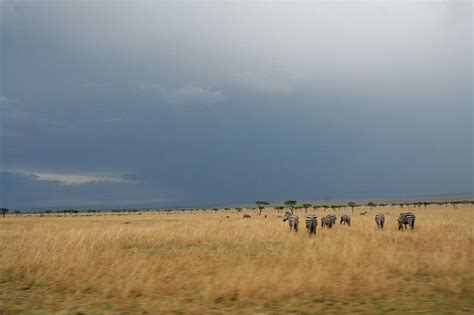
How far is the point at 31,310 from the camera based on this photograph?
9.19m

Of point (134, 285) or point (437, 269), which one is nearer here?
point (134, 285)

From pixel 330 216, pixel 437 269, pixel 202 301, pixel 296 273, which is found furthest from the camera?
pixel 330 216

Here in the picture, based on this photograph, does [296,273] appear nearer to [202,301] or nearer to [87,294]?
[202,301]

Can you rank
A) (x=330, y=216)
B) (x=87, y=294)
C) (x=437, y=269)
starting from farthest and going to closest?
(x=330, y=216)
(x=437, y=269)
(x=87, y=294)

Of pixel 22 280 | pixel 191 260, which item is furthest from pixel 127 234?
pixel 22 280

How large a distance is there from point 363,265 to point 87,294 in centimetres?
876

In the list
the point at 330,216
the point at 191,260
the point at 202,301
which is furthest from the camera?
the point at 330,216

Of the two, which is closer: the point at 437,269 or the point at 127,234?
the point at 437,269

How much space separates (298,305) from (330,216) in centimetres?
2571

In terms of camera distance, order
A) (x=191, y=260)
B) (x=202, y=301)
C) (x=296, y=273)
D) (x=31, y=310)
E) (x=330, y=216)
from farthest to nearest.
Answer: (x=330, y=216) → (x=191, y=260) → (x=296, y=273) → (x=202, y=301) → (x=31, y=310)

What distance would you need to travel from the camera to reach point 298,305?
933 cm

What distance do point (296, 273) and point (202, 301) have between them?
3.39 meters

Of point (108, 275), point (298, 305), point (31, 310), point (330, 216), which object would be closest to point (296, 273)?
point (298, 305)

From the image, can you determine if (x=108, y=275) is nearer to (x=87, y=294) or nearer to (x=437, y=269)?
(x=87, y=294)
